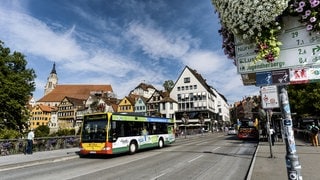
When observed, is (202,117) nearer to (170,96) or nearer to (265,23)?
(170,96)

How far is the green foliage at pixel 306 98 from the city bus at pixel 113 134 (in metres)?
22.5

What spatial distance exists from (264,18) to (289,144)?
5.55ft

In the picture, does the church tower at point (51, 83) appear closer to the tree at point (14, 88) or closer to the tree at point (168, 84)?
the tree at point (168, 84)

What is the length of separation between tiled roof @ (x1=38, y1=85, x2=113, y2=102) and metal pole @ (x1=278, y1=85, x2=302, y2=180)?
5476 inches

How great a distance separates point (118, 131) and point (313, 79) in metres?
16.4

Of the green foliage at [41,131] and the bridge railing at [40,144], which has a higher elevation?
the green foliage at [41,131]

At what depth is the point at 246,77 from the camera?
479 centimetres

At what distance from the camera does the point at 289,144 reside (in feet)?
12.8

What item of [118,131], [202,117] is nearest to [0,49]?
[118,131]

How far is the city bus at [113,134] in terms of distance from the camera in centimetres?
1845

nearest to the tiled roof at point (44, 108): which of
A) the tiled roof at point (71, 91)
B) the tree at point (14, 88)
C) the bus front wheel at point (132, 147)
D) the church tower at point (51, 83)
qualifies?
the tiled roof at point (71, 91)

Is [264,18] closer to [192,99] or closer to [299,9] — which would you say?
[299,9]

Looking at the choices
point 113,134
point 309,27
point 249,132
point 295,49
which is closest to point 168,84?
point 249,132

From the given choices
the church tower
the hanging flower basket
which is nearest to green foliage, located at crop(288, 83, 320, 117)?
the hanging flower basket
